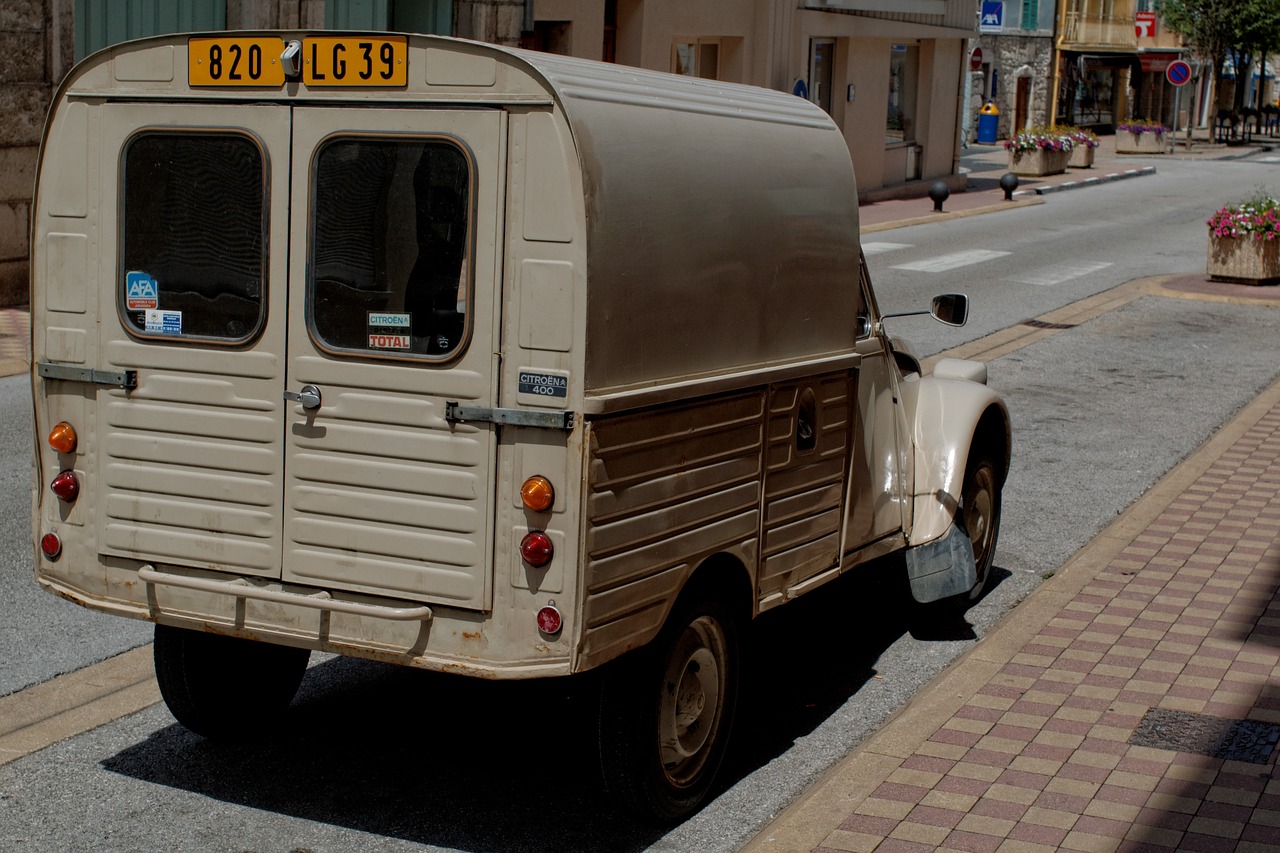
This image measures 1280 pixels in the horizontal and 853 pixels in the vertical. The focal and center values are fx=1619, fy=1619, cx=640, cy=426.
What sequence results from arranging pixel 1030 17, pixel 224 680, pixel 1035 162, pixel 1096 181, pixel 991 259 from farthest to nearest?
1. pixel 1030 17
2. pixel 1035 162
3. pixel 1096 181
4. pixel 991 259
5. pixel 224 680

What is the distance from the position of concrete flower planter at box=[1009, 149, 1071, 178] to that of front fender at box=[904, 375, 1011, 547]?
34.0m

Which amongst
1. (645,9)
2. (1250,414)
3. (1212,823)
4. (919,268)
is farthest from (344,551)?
(645,9)

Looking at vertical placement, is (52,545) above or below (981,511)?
above

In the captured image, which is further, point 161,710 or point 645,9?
point 645,9

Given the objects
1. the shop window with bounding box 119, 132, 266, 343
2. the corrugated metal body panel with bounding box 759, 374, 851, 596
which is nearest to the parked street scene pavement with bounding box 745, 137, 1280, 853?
the corrugated metal body panel with bounding box 759, 374, 851, 596

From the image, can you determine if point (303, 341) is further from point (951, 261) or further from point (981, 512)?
point (951, 261)

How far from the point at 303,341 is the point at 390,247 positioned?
41 cm

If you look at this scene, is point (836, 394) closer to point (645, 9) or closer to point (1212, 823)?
point (1212, 823)

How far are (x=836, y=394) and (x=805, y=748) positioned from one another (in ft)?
4.40

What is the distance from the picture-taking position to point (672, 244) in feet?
16.5

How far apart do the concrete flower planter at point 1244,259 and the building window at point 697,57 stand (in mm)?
11711

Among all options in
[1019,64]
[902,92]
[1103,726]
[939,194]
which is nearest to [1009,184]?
[939,194]

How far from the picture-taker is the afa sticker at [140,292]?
17.0ft

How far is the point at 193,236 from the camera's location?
5.10m
